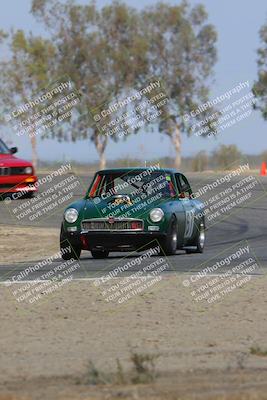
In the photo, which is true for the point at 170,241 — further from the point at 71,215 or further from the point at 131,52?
the point at 131,52

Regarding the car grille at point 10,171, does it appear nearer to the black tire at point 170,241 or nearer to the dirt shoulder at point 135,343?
the black tire at point 170,241

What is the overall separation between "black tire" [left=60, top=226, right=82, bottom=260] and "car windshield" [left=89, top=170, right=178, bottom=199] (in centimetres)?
95

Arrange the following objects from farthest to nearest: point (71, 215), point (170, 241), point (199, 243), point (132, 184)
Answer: point (199, 243)
point (132, 184)
point (170, 241)
point (71, 215)

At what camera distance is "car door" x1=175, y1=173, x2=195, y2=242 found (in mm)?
19562

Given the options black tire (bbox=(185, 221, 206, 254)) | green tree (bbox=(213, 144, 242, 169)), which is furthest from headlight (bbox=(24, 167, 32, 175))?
green tree (bbox=(213, 144, 242, 169))

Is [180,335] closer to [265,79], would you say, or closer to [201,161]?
[201,161]

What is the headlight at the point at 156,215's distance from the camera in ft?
60.2

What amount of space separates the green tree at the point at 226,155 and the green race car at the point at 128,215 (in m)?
68.7

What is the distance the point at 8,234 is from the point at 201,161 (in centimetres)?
5422

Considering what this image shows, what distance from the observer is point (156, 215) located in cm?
1839

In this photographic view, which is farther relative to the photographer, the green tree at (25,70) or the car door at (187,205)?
the green tree at (25,70)

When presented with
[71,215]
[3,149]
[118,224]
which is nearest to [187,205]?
[118,224]

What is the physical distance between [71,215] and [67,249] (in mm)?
592

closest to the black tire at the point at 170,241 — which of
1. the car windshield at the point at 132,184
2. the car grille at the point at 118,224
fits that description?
the car grille at the point at 118,224
